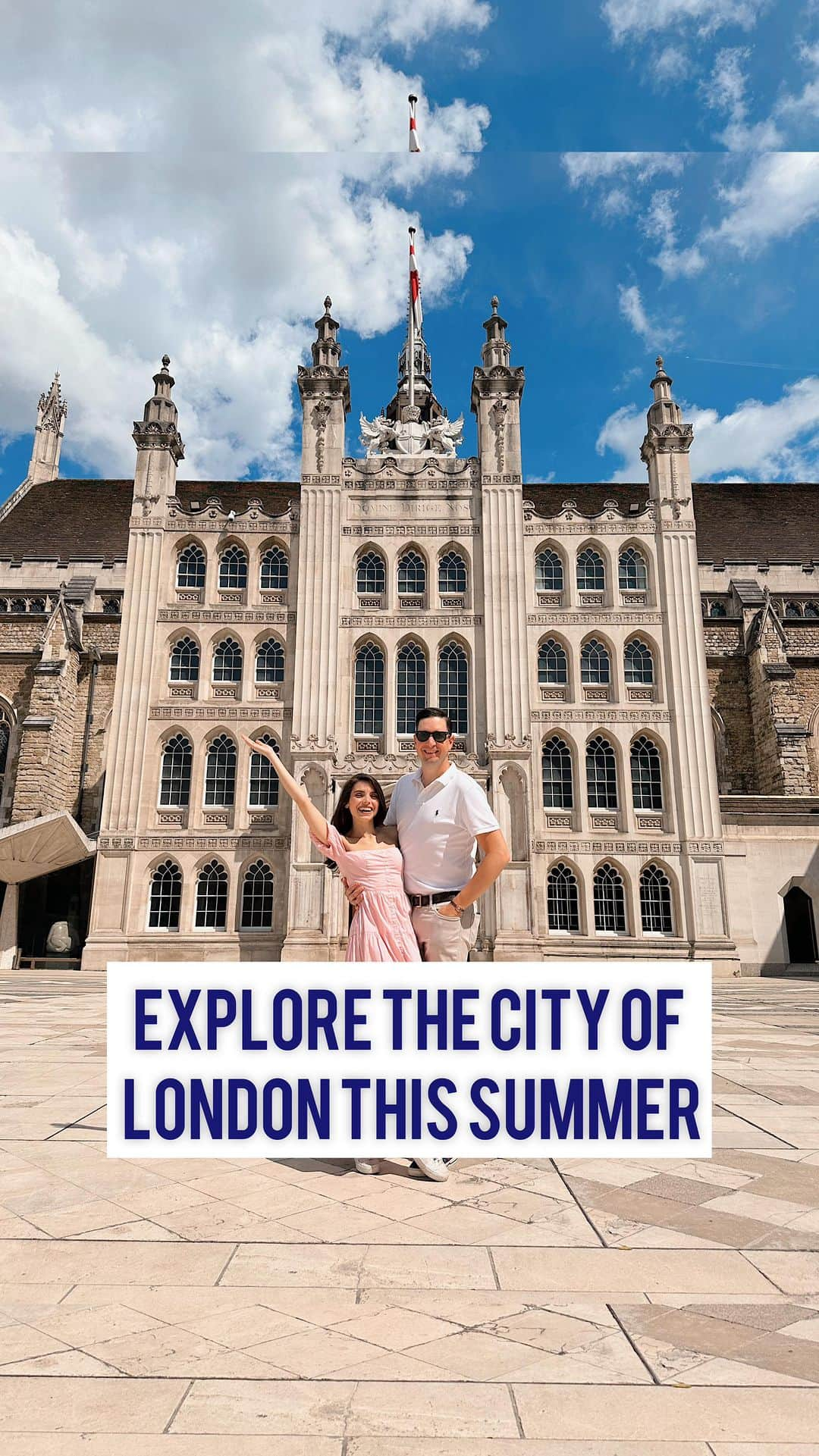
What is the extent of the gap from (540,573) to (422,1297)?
24.8 m

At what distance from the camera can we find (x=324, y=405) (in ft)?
88.5

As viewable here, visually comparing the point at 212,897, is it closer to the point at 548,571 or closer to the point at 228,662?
the point at 228,662

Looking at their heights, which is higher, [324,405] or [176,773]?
[324,405]

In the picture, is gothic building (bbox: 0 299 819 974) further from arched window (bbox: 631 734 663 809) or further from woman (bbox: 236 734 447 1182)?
woman (bbox: 236 734 447 1182)

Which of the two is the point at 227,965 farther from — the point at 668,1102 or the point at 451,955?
the point at 668,1102

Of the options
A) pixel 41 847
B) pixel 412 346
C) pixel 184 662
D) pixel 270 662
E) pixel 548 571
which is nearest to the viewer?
pixel 41 847

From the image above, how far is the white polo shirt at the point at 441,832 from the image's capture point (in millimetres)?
4898

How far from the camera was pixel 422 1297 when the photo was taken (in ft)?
10.3

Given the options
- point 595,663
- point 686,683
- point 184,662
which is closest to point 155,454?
point 184,662

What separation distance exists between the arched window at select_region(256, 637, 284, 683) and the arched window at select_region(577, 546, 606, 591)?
30.6 feet

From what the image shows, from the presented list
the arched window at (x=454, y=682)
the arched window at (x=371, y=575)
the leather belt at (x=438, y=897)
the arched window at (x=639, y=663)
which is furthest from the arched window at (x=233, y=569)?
the leather belt at (x=438, y=897)

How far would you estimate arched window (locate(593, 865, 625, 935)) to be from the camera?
2406 cm

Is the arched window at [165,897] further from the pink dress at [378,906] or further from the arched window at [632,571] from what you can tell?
the pink dress at [378,906]

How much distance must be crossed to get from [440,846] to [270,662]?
2170 centimetres
